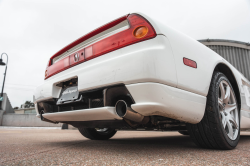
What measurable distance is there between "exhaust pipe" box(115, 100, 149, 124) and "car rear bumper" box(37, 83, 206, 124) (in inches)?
1.6

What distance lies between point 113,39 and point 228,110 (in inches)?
60.3

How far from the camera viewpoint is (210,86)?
188 cm

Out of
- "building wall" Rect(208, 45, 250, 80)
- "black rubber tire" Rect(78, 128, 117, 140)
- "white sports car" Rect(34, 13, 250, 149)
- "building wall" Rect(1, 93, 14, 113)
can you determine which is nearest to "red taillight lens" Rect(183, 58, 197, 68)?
"white sports car" Rect(34, 13, 250, 149)

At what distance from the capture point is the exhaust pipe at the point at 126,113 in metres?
1.47

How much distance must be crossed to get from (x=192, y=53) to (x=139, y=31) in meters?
0.56

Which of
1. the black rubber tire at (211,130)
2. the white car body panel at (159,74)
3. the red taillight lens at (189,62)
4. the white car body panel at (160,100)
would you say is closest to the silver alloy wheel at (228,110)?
the black rubber tire at (211,130)

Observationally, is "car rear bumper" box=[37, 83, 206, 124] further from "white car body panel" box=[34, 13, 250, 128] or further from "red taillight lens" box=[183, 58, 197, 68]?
"red taillight lens" box=[183, 58, 197, 68]

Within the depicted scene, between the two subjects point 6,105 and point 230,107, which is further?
point 6,105

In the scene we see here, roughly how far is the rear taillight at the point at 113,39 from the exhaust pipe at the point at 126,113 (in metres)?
0.48

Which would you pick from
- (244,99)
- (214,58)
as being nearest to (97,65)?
(214,58)

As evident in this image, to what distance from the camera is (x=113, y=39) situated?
5.59 feet

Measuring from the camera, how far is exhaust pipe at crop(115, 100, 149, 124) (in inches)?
58.0

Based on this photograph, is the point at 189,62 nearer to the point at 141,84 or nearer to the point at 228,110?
the point at 141,84

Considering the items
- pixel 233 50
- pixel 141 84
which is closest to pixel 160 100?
pixel 141 84
